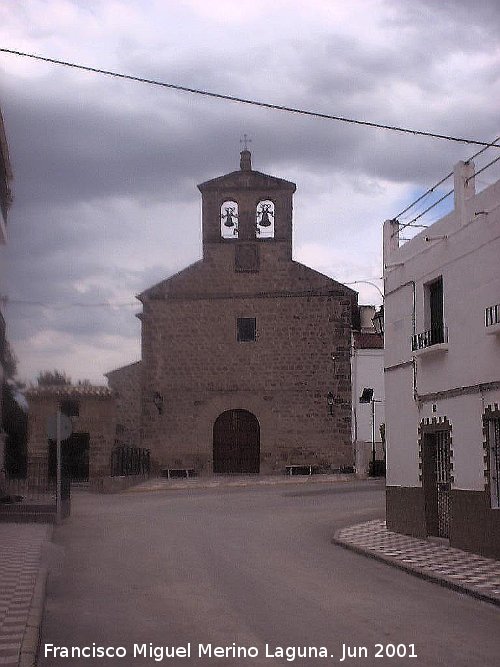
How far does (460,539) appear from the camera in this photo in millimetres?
14898

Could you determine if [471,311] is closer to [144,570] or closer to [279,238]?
[144,570]

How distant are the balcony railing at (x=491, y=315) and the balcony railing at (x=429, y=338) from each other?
1.80 metres

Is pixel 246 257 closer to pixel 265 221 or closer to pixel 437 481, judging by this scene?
pixel 265 221

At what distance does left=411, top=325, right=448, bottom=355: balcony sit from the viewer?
16.0 m

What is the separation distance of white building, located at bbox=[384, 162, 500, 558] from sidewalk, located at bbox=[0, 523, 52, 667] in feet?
20.9

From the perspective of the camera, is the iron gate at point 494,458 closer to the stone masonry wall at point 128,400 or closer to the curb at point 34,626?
the curb at point 34,626

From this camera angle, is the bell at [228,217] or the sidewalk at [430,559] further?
the bell at [228,217]

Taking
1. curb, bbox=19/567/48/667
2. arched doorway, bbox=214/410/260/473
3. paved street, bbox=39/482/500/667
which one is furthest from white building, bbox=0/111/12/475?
arched doorway, bbox=214/410/260/473

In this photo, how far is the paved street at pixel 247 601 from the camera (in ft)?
24.7

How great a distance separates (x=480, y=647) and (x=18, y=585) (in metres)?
5.17

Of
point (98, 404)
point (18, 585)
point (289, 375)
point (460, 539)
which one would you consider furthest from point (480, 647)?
point (289, 375)

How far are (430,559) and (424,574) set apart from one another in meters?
1.65

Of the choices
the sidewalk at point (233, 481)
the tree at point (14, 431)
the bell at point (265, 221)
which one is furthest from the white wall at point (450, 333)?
the tree at point (14, 431)

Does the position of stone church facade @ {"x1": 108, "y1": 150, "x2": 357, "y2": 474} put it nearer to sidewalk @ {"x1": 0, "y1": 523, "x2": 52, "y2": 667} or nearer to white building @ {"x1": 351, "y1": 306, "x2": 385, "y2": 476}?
white building @ {"x1": 351, "y1": 306, "x2": 385, "y2": 476}
